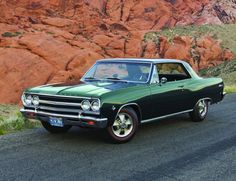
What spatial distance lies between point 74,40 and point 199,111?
948 inches

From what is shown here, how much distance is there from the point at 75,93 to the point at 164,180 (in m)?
2.37

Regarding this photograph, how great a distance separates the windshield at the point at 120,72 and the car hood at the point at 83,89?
327 mm

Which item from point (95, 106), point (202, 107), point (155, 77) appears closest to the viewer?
point (95, 106)

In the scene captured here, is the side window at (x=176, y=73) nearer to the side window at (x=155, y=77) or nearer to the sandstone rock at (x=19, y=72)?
the side window at (x=155, y=77)

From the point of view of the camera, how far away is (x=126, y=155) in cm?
616

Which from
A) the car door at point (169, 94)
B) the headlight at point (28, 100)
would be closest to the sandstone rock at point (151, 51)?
the car door at point (169, 94)

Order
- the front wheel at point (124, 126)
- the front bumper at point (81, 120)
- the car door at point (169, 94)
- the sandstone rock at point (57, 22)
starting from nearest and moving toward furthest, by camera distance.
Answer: the front bumper at point (81, 120) → the front wheel at point (124, 126) → the car door at point (169, 94) → the sandstone rock at point (57, 22)

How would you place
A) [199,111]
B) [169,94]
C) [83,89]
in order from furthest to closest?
[199,111], [169,94], [83,89]

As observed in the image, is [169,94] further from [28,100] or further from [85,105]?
[28,100]

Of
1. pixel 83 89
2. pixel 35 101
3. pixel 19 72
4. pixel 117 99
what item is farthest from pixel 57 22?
pixel 117 99

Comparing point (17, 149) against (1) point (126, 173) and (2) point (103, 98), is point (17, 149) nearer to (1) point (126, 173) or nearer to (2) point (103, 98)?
(2) point (103, 98)

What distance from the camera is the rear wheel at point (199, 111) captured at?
896 cm

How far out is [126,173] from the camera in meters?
5.26

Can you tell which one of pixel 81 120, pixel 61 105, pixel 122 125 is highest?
pixel 61 105
